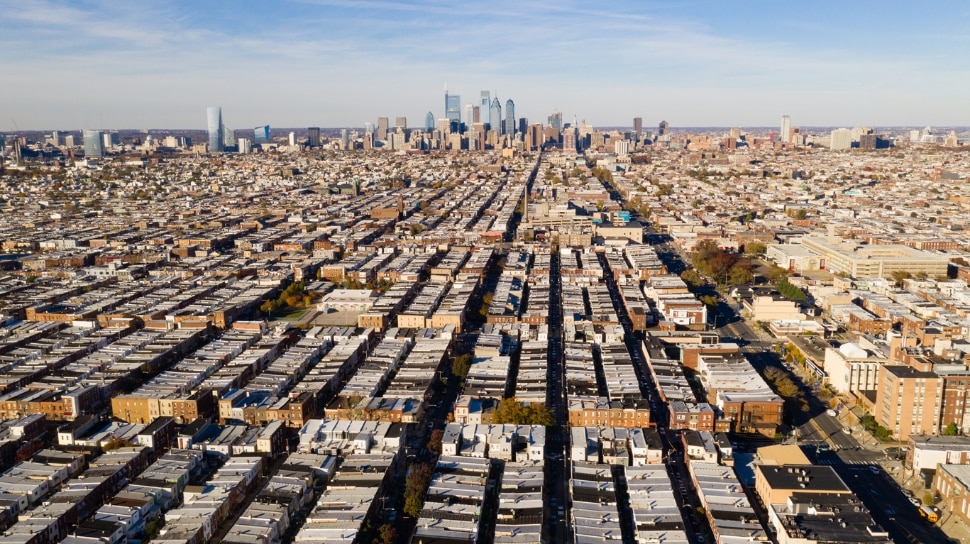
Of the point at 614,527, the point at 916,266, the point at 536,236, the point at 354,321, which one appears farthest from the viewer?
the point at 536,236

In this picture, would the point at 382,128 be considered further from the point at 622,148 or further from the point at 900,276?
the point at 900,276

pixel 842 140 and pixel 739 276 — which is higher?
Answer: pixel 842 140

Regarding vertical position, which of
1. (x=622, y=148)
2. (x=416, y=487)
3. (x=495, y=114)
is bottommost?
(x=416, y=487)

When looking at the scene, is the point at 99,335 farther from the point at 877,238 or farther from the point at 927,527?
the point at 877,238

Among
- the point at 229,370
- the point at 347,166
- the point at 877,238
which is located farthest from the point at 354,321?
the point at 347,166

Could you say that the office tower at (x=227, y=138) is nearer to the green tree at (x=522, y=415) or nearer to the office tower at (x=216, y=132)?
the office tower at (x=216, y=132)

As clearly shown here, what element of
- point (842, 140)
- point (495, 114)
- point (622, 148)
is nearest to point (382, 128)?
point (495, 114)

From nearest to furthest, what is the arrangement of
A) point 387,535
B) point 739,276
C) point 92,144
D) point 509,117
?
point 387,535 → point 739,276 → point 92,144 → point 509,117

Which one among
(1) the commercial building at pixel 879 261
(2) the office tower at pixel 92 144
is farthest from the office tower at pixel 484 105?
(1) the commercial building at pixel 879 261
